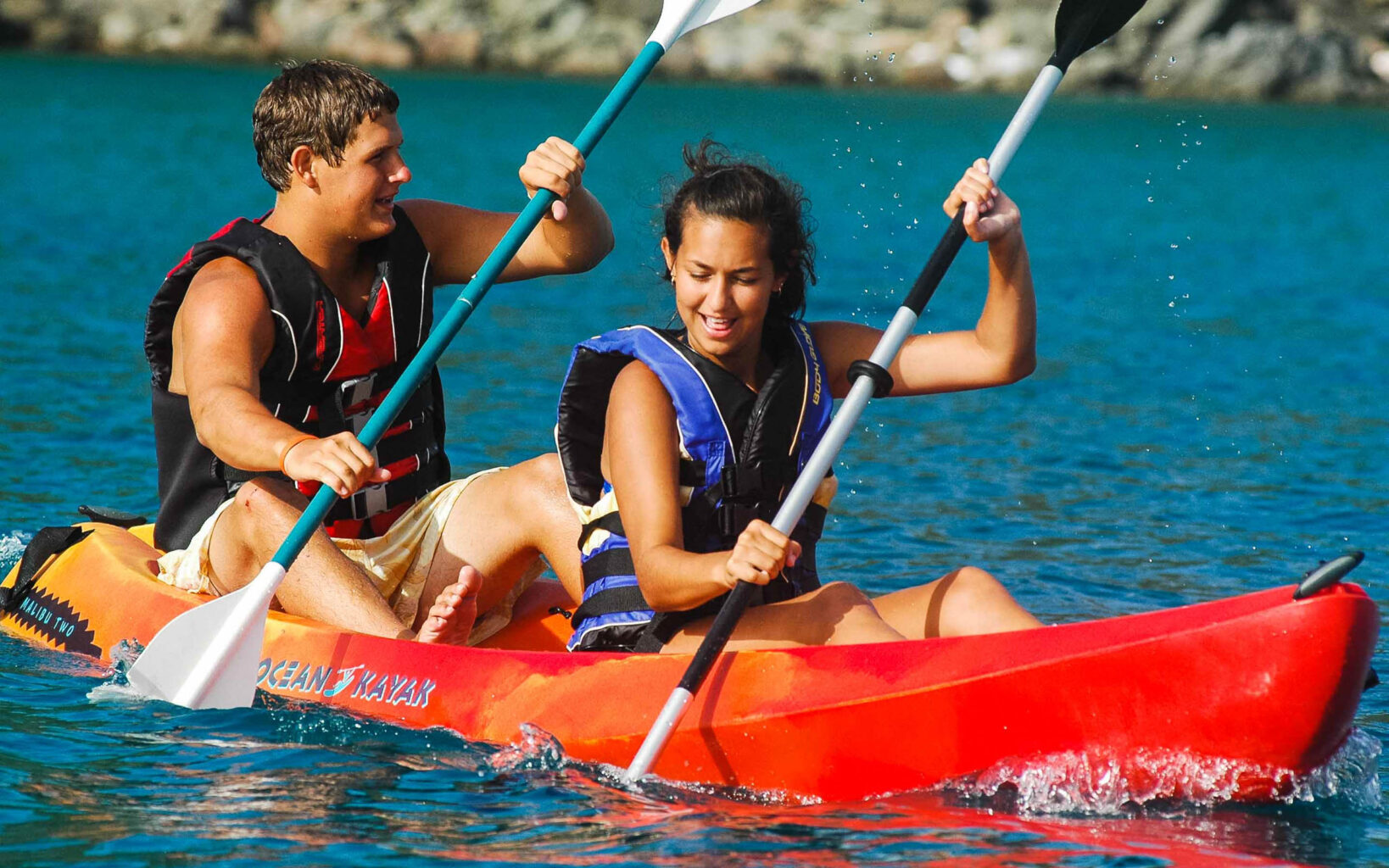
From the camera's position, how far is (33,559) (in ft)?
16.4

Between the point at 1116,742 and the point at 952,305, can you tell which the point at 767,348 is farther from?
the point at 952,305

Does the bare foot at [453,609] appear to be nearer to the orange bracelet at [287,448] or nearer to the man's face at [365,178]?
the orange bracelet at [287,448]

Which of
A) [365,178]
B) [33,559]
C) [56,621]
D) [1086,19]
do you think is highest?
[1086,19]

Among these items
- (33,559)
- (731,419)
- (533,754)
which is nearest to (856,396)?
(731,419)

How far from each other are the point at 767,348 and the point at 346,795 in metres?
1.36

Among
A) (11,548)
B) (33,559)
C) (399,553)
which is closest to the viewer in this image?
(399,553)

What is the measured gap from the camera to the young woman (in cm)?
363

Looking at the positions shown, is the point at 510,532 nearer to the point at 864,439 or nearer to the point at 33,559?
the point at 33,559

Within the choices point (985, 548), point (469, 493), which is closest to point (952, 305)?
point (985, 548)

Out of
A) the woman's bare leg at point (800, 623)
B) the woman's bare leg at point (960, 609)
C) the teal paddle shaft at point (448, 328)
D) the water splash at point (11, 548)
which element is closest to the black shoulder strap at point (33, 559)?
the water splash at point (11, 548)

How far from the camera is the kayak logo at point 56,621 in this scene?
4.64 metres

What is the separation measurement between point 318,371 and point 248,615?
66 centimetres

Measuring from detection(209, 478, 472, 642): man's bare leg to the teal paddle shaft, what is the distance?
0.29ft

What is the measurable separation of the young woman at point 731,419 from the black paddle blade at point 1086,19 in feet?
1.95
